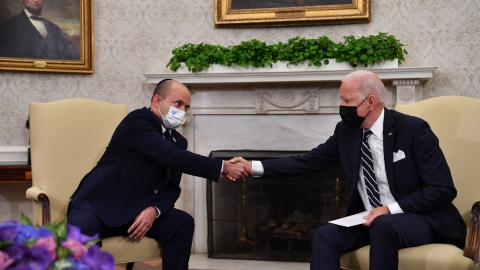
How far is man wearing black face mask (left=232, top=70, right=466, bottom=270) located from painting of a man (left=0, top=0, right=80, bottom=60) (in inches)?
116

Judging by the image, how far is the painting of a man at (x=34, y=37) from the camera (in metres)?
4.89

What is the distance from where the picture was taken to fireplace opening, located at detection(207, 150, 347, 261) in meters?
4.64

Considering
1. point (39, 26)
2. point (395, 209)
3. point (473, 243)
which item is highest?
point (39, 26)

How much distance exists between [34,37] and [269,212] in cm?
270

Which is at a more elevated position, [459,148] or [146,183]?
[459,148]

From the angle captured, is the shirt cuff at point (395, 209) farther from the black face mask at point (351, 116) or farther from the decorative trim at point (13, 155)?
the decorative trim at point (13, 155)

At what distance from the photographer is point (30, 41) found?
4930mm

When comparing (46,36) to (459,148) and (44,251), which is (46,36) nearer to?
(459,148)

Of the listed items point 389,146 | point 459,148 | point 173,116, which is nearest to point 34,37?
point 173,116

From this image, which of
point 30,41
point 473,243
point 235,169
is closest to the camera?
point 473,243

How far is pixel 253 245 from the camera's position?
476cm

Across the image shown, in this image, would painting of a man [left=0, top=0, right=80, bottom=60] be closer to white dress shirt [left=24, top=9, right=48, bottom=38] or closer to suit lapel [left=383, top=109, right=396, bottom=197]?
white dress shirt [left=24, top=9, right=48, bottom=38]

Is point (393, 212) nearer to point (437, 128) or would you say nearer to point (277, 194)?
point (437, 128)

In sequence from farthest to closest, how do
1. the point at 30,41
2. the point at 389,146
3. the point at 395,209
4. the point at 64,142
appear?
the point at 30,41 → the point at 64,142 → the point at 389,146 → the point at 395,209
